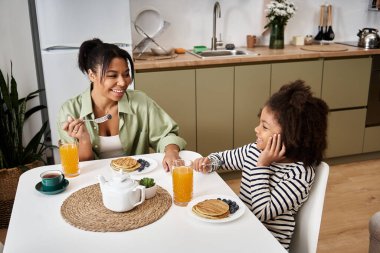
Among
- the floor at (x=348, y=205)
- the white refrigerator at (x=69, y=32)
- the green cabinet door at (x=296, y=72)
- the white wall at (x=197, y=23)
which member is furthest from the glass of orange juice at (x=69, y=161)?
the green cabinet door at (x=296, y=72)

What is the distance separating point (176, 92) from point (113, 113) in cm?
113

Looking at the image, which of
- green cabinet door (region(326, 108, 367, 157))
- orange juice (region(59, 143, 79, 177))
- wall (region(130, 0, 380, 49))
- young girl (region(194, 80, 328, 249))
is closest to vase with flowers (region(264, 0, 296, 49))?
wall (region(130, 0, 380, 49))

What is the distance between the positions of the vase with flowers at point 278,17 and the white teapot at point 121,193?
252 centimetres

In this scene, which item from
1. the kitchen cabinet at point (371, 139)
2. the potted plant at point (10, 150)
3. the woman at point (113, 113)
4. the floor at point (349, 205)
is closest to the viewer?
the woman at point (113, 113)

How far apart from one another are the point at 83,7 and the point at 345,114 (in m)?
2.21

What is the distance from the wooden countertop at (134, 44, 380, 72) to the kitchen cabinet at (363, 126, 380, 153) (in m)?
0.66

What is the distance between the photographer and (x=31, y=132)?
11.0 feet

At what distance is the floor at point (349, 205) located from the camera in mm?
2451

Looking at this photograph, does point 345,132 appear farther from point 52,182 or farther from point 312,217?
point 52,182

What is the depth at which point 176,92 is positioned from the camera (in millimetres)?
3037

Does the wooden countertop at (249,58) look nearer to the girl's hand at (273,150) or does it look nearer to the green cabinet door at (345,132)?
the green cabinet door at (345,132)

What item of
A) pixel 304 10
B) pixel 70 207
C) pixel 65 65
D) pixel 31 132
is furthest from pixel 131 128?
pixel 304 10

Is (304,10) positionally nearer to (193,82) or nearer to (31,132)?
(193,82)

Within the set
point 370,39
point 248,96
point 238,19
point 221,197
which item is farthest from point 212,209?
point 370,39
